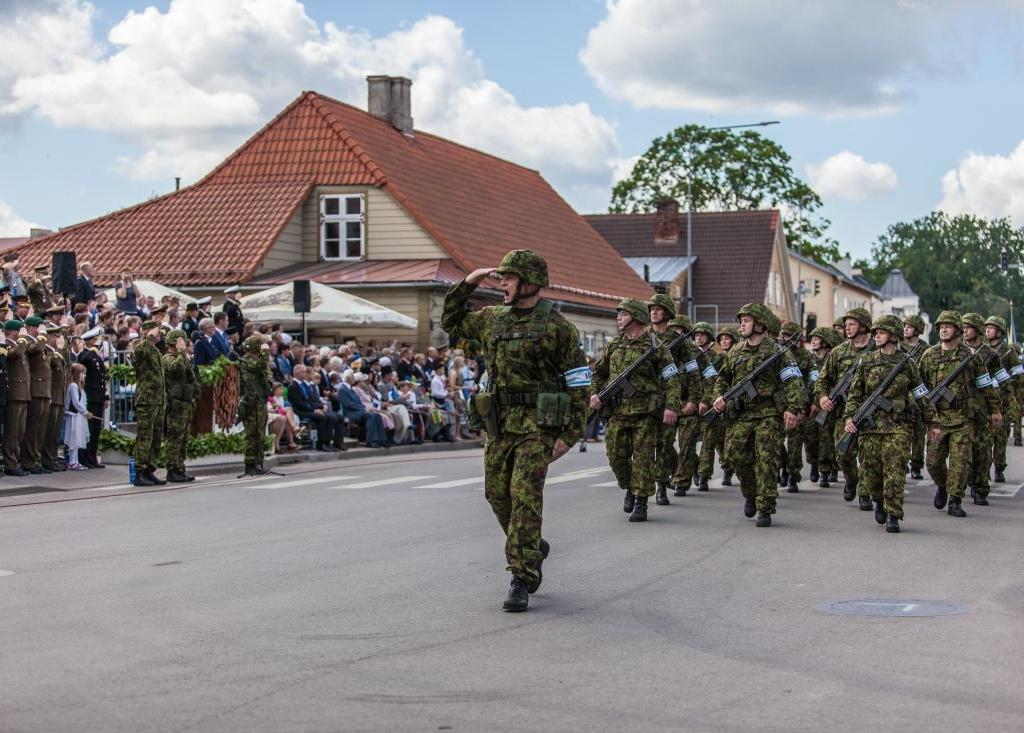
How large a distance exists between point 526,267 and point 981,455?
8.25 meters

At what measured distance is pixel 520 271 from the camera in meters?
8.89

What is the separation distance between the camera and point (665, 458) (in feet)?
51.3

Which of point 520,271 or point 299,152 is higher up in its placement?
point 299,152

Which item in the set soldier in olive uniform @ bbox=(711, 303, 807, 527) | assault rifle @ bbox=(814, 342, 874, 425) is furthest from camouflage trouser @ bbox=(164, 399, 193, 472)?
assault rifle @ bbox=(814, 342, 874, 425)

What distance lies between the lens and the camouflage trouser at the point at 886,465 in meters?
13.0

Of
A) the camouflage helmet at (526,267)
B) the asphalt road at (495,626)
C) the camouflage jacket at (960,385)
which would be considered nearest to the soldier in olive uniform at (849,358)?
the camouflage jacket at (960,385)

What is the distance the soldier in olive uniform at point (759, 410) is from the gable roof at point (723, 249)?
52.4m

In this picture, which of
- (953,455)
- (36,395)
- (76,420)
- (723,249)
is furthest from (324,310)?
(723,249)

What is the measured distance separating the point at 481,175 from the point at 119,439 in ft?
93.8

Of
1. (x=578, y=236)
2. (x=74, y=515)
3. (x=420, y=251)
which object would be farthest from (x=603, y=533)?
(x=578, y=236)

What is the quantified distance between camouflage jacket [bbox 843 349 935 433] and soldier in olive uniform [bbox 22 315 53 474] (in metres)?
10.4

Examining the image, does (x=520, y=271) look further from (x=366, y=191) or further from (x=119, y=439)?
(x=366, y=191)

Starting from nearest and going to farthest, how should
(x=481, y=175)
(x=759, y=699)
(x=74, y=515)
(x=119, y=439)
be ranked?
(x=759, y=699) < (x=74, y=515) < (x=119, y=439) < (x=481, y=175)

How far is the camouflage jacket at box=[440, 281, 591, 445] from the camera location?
29.6 feet
